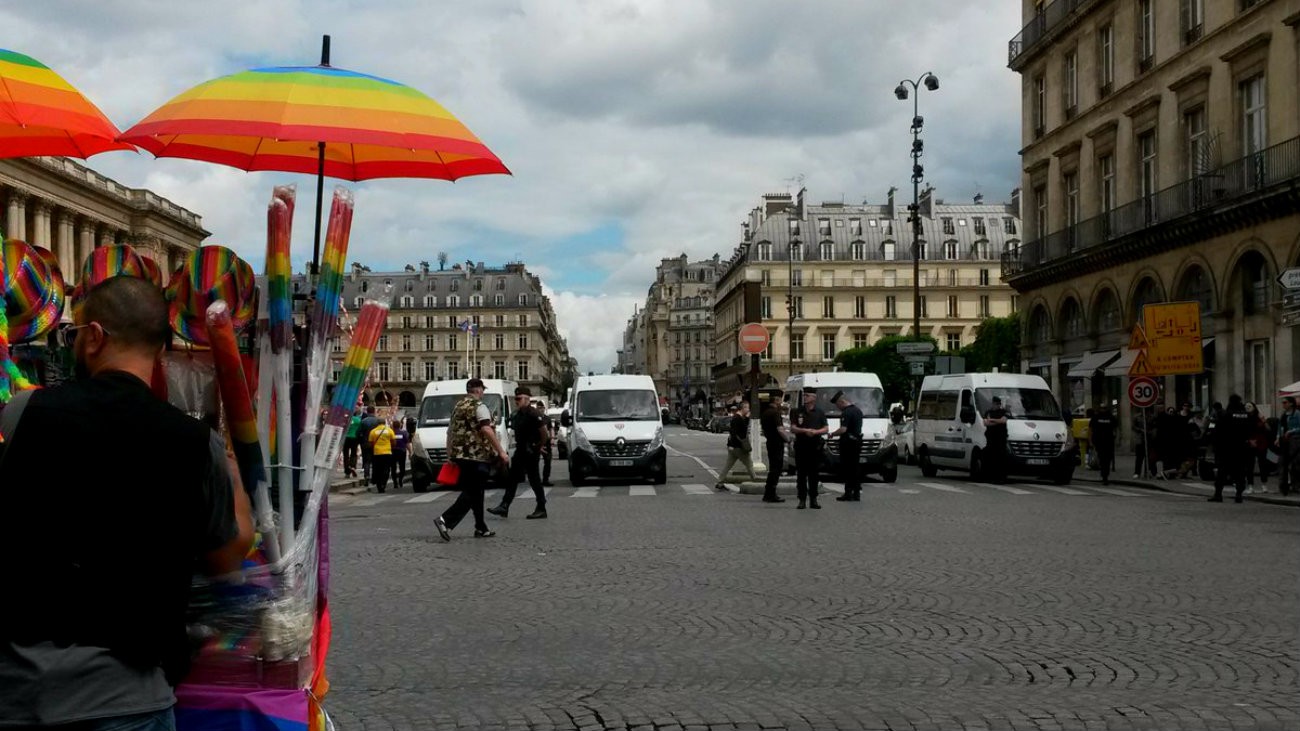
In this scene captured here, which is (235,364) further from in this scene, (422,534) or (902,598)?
(422,534)

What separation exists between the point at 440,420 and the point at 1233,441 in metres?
16.9

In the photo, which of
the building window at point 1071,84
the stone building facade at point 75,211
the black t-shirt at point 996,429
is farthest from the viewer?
the stone building facade at point 75,211

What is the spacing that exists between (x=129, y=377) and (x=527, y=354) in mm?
162577

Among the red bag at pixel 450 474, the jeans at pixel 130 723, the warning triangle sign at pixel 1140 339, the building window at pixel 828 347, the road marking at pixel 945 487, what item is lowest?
the road marking at pixel 945 487

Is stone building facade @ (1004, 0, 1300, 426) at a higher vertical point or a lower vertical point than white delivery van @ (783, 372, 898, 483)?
higher

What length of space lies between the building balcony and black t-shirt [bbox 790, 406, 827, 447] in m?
16.3

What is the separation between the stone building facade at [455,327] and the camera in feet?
529

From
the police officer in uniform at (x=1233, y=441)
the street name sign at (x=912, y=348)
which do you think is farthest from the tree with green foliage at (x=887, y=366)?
the police officer in uniform at (x=1233, y=441)

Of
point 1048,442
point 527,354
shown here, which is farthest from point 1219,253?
point 527,354

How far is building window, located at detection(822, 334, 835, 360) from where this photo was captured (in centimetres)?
11661

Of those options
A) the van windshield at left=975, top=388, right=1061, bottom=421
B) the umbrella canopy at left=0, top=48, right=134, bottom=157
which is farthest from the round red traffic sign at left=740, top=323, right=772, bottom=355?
the umbrella canopy at left=0, top=48, right=134, bottom=157

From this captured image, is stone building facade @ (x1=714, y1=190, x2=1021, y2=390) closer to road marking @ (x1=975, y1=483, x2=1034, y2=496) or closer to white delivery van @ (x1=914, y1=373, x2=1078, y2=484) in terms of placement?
white delivery van @ (x1=914, y1=373, x2=1078, y2=484)

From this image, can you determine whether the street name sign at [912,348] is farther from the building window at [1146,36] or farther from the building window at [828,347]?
the building window at [828,347]

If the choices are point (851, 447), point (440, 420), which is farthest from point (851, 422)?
point (440, 420)
